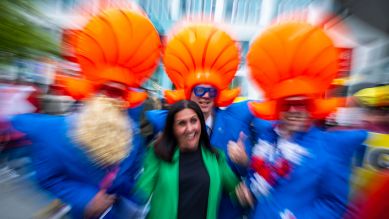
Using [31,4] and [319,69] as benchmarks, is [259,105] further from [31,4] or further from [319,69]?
[31,4]

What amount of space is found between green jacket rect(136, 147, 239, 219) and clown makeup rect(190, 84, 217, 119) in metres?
0.47

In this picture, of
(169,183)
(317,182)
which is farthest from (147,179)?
(317,182)

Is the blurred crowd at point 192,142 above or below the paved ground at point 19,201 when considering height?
above

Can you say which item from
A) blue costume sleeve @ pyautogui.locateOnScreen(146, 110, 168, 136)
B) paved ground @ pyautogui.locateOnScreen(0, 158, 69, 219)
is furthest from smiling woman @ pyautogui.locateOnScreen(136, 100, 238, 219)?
paved ground @ pyautogui.locateOnScreen(0, 158, 69, 219)

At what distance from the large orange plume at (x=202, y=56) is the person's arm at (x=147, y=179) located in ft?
2.24

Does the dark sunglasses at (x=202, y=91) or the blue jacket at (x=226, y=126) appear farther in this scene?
the dark sunglasses at (x=202, y=91)

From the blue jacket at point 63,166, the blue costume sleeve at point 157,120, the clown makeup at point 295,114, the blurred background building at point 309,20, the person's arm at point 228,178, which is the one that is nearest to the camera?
the blurred background building at point 309,20

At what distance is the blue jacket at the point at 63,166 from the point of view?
4.13ft

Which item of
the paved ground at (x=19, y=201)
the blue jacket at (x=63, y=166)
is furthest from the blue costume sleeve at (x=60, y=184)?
the paved ground at (x=19, y=201)

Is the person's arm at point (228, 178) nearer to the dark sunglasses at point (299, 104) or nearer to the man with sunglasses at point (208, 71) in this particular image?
the man with sunglasses at point (208, 71)

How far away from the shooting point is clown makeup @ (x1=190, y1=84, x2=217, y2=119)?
2037 millimetres

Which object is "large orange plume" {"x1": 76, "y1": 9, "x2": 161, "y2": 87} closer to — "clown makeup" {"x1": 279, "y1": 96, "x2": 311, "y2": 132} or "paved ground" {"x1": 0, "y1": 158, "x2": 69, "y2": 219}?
"clown makeup" {"x1": 279, "y1": 96, "x2": 311, "y2": 132}

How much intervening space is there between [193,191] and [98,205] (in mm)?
501

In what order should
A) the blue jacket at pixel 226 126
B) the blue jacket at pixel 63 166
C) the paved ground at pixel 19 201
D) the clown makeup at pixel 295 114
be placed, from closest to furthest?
1. the blue jacket at pixel 63 166
2. the clown makeup at pixel 295 114
3. the blue jacket at pixel 226 126
4. the paved ground at pixel 19 201
